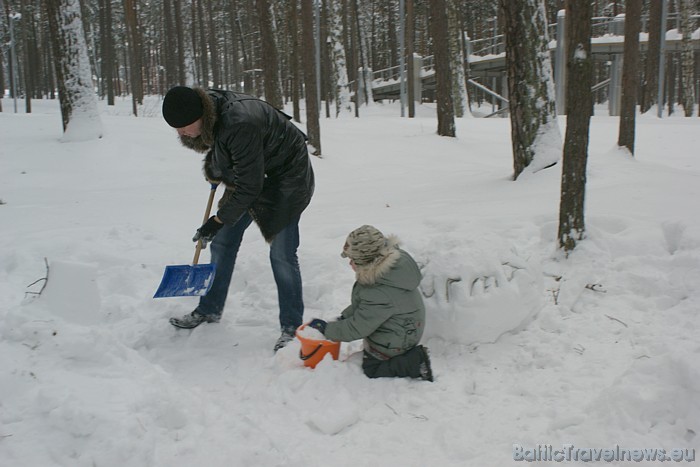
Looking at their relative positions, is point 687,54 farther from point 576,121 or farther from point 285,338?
point 285,338

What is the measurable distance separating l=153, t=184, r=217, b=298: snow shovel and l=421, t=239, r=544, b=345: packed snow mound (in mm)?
1369

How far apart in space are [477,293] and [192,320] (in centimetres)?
189

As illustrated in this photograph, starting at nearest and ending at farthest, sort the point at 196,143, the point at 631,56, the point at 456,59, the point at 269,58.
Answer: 1. the point at 196,143
2. the point at 631,56
3. the point at 269,58
4. the point at 456,59

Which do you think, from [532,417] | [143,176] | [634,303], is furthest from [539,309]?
[143,176]

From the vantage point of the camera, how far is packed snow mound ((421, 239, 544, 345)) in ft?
11.2

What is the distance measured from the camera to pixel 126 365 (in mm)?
2832

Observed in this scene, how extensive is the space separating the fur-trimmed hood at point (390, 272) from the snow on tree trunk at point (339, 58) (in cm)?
1803

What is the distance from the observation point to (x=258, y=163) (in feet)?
10.4

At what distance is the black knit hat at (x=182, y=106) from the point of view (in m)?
2.99

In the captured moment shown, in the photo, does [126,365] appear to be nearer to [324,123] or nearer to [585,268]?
[585,268]

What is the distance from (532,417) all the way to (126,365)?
6.64ft

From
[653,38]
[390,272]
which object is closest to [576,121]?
[390,272]

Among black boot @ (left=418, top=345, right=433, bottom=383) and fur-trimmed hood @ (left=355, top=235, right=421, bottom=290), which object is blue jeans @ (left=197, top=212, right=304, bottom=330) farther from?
black boot @ (left=418, top=345, right=433, bottom=383)

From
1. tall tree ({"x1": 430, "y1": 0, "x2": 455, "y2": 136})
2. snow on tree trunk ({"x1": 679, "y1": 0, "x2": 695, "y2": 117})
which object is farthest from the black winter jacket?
snow on tree trunk ({"x1": 679, "y1": 0, "x2": 695, "y2": 117})
